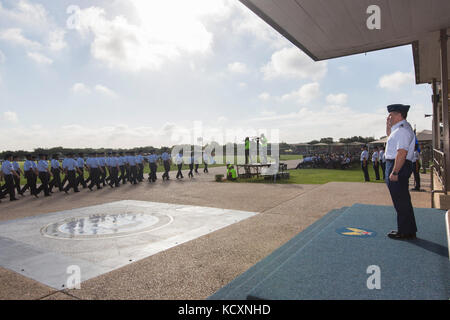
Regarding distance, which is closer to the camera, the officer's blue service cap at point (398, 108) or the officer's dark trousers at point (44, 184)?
the officer's blue service cap at point (398, 108)

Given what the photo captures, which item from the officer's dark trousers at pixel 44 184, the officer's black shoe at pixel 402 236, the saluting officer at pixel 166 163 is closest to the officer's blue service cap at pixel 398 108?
the officer's black shoe at pixel 402 236

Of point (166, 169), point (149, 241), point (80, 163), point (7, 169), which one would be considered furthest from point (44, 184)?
point (149, 241)

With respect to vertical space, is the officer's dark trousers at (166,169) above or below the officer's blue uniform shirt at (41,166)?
below

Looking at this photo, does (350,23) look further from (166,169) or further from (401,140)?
(166,169)

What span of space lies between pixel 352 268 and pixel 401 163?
5.33ft

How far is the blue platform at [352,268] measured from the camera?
2.47 metres

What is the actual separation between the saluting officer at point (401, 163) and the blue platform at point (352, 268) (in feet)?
0.88

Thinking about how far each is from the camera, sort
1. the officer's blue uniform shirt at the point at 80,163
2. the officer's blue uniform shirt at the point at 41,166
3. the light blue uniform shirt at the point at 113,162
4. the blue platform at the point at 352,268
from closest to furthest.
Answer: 1. the blue platform at the point at 352,268
2. the officer's blue uniform shirt at the point at 41,166
3. the officer's blue uniform shirt at the point at 80,163
4. the light blue uniform shirt at the point at 113,162

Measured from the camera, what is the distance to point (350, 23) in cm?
553


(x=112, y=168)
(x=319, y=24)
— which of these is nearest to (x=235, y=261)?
(x=319, y=24)

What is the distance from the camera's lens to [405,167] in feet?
12.1

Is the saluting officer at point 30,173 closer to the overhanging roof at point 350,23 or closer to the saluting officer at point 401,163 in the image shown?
the overhanging roof at point 350,23
